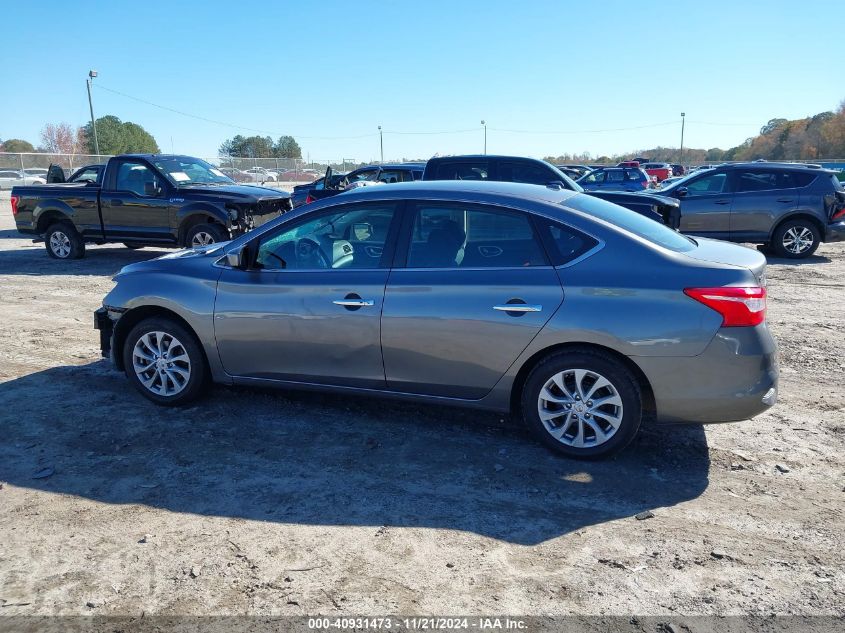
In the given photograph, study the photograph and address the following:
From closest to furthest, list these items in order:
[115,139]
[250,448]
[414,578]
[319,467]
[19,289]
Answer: [414,578], [319,467], [250,448], [19,289], [115,139]

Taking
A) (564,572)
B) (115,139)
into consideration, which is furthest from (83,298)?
(115,139)

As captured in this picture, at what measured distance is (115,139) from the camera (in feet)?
221

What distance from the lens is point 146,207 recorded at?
1220 centimetres

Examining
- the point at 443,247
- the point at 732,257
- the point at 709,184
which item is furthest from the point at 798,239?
the point at 443,247

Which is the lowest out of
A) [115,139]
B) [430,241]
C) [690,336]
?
[690,336]

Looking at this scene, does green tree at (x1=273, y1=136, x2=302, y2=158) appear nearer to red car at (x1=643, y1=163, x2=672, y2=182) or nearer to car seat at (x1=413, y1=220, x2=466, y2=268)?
red car at (x1=643, y1=163, x2=672, y2=182)

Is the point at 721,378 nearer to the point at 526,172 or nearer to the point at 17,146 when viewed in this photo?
the point at 526,172

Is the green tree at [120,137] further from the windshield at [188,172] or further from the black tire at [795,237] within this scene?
the black tire at [795,237]

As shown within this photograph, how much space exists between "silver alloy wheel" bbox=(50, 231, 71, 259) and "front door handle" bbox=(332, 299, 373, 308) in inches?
419

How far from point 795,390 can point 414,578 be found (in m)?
4.05

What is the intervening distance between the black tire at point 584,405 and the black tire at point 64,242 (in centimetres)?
1161

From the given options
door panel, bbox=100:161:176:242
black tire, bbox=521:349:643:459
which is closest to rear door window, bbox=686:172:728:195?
door panel, bbox=100:161:176:242

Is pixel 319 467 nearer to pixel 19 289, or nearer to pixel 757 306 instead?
pixel 757 306

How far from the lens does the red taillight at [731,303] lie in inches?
158
